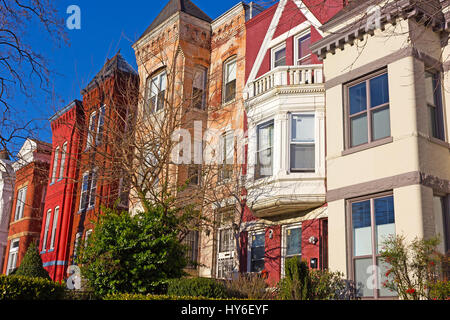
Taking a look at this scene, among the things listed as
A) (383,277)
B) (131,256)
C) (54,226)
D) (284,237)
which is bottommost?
(383,277)

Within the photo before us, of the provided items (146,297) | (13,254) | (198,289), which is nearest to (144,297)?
(146,297)

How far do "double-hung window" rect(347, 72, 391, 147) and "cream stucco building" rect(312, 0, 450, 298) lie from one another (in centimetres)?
3

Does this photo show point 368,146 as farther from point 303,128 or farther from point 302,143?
point 303,128

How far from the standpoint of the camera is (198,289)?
1152 cm

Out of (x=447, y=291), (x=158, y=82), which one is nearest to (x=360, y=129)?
(x=447, y=291)

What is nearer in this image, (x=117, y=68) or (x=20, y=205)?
(x=117, y=68)

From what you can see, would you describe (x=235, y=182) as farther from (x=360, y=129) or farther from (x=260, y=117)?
(x=360, y=129)

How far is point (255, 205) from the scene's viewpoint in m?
17.0

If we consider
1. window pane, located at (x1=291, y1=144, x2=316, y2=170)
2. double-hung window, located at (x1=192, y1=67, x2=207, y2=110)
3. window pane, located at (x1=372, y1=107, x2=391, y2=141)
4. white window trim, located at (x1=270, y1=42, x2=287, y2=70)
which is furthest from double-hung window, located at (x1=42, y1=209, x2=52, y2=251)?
window pane, located at (x1=372, y1=107, x2=391, y2=141)

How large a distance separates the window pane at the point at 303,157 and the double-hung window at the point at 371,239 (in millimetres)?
2736

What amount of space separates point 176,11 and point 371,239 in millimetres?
14521

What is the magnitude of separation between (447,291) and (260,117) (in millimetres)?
9138

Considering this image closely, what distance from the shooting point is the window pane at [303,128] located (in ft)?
54.5

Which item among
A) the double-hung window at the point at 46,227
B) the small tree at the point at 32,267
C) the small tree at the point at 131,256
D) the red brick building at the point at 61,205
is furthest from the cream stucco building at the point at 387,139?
the double-hung window at the point at 46,227
